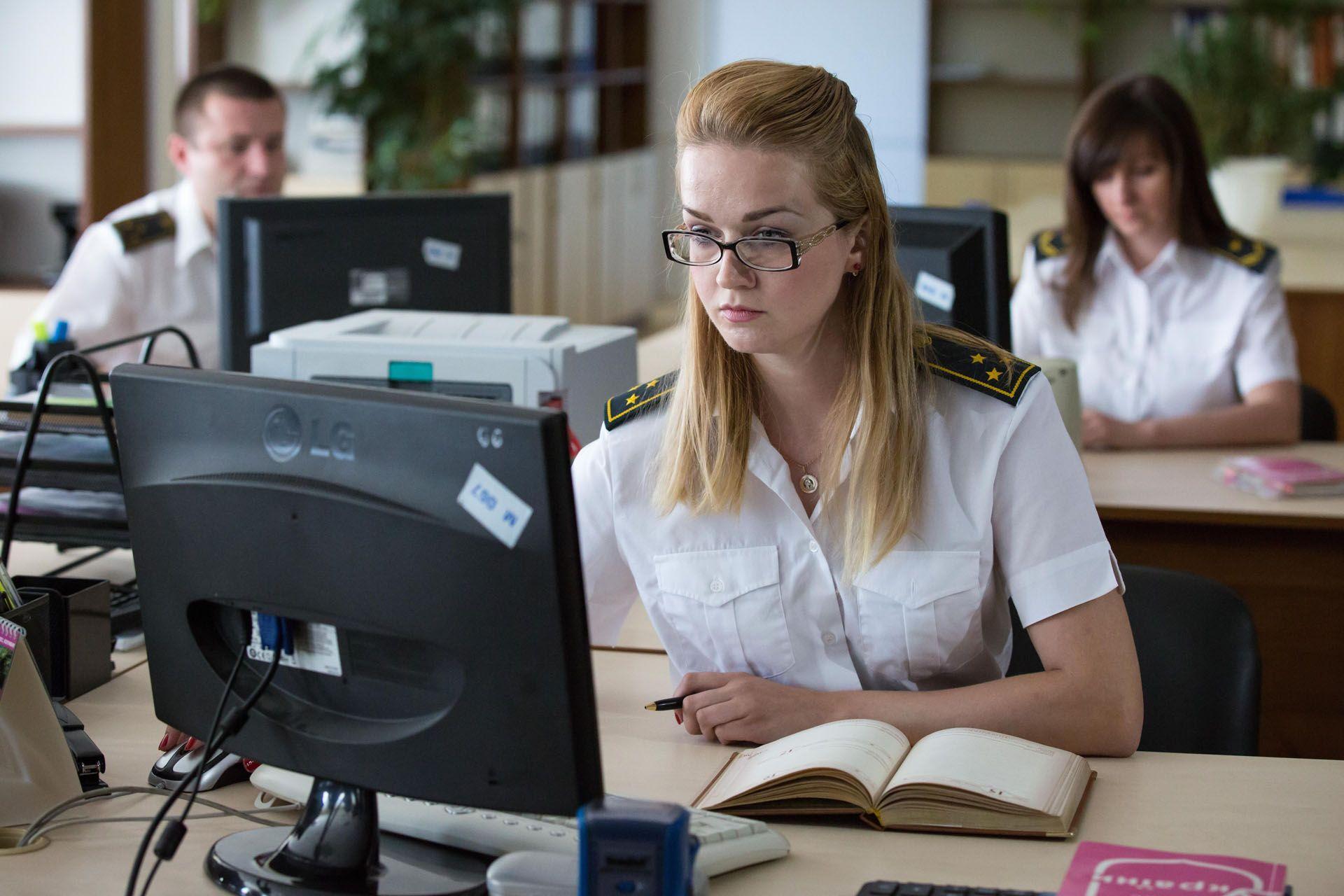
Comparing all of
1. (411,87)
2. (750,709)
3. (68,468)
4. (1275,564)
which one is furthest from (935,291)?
(411,87)

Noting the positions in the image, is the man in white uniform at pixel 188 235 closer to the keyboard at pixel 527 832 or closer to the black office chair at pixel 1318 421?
the keyboard at pixel 527 832

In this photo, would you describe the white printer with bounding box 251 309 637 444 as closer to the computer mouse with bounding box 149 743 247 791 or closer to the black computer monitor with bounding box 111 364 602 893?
the computer mouse with bounding box 149 743 247 791

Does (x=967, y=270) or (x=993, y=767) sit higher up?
(x=967, y=270)

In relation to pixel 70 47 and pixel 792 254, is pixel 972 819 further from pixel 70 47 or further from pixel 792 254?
pixel 70 47

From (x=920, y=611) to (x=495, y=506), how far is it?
674 millimetres

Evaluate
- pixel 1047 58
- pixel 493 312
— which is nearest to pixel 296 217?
pixel 493 312

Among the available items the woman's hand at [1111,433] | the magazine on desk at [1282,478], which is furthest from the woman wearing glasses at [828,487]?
the woman's hand at [1111,433]

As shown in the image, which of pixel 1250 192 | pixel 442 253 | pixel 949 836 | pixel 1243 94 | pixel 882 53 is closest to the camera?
pixel 949 836

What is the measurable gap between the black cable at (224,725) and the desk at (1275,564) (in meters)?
1.62

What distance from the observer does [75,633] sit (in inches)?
61.2

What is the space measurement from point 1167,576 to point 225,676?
1087mm

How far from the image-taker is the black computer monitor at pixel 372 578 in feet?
3.18

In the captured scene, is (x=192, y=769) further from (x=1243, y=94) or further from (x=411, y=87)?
(x=1243, y=94)

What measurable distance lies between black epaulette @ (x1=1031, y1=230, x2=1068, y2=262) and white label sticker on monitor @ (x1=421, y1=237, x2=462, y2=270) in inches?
54.7
